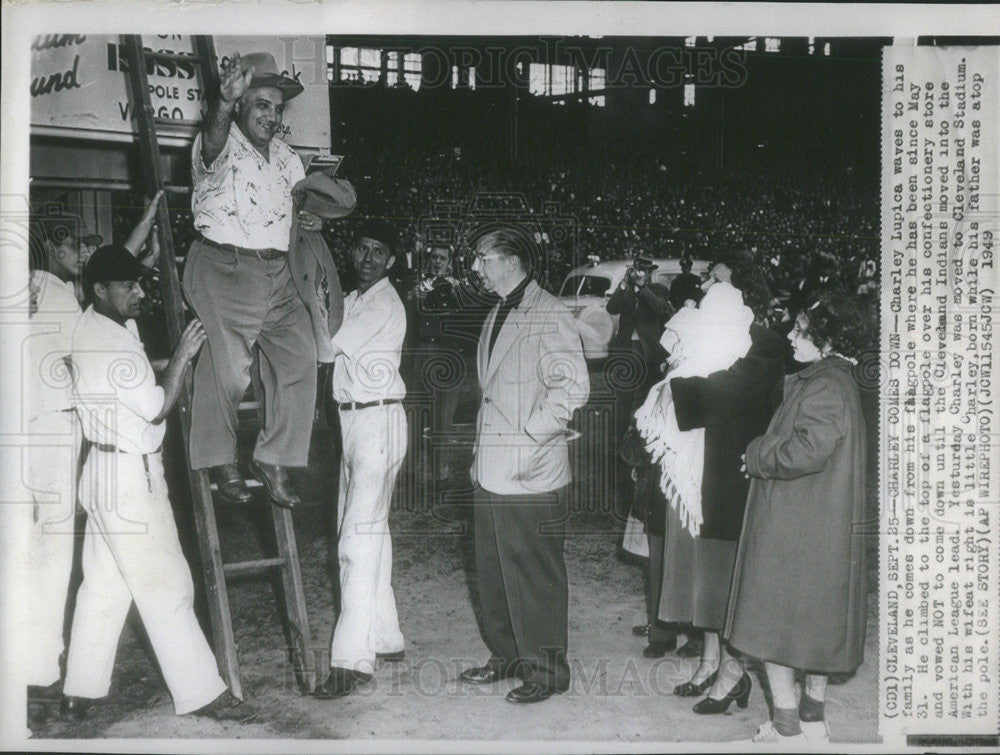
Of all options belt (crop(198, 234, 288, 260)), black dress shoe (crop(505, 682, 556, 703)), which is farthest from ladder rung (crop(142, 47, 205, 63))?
black dress shoe (crop(505, 682, 556, 703))

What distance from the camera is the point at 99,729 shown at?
3.42 meters

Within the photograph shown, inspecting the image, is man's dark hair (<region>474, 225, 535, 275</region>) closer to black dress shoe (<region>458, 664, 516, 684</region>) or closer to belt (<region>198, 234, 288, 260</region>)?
belt (<region>198, 234, 288, 260</region>)

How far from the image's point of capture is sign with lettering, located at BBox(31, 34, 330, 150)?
135 inches

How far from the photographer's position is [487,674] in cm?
347

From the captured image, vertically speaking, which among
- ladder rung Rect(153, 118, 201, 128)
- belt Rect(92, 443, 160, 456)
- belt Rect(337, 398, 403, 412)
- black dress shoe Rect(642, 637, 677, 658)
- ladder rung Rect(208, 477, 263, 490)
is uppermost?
ladder rung Rect(153, 118, 201, 128)

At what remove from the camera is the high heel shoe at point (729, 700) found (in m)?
3.34

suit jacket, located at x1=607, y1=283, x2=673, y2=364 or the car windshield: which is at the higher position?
the car windshield

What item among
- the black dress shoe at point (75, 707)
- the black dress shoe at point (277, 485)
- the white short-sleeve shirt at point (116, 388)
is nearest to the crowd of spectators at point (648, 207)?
the white short-sleeve shirt at point (116, 388)

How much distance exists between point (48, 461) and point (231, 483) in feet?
2.39

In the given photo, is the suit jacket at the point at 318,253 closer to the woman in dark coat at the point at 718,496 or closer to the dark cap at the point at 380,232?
the dark cap at the point at 380,232

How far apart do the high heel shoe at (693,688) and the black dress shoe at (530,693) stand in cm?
48

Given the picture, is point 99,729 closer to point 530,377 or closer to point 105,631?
point 105,631

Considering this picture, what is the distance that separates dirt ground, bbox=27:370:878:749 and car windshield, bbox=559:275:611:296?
1.02ft

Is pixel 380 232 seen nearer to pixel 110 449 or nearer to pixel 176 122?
pixel 176 122
